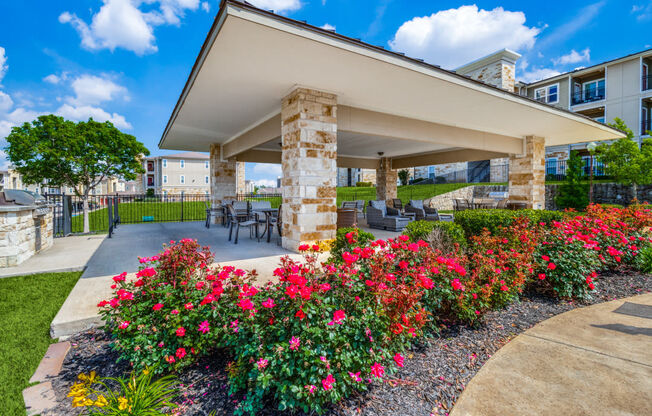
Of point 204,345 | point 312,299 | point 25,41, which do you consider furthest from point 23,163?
point 312,299

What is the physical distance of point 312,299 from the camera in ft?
5.76

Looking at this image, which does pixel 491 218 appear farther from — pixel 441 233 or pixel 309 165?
pixel 309 165

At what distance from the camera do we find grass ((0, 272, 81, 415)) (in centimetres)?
186

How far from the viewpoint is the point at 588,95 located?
20.6m

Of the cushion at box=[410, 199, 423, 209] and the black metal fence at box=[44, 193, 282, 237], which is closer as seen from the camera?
the black metal fence at box=[44, 193, 282, 237]

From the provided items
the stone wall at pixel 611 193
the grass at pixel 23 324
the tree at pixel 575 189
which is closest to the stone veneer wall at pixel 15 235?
the grass at pixel 23 324

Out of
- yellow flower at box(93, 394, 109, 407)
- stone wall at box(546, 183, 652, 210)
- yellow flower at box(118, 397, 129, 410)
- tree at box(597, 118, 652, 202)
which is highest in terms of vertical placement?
tree at box(597, 118, 652, 202)

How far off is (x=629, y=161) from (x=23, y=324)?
65.4ft

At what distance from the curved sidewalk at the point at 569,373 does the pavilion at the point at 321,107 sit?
149 inches

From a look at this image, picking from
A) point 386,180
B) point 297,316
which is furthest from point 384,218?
point 297,316

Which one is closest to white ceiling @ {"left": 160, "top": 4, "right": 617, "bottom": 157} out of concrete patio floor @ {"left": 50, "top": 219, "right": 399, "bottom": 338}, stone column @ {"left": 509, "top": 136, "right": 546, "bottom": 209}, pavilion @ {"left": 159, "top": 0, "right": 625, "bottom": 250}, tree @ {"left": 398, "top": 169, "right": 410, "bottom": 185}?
pavilion @ {"left": 159, "top": 0, "right": 625, "bottom": 250}

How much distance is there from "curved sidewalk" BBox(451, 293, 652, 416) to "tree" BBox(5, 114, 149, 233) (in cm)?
1195

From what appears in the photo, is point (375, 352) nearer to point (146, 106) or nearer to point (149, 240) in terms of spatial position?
point (149, 240)

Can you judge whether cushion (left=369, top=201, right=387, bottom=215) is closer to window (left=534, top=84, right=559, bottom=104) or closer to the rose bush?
the rose bush
